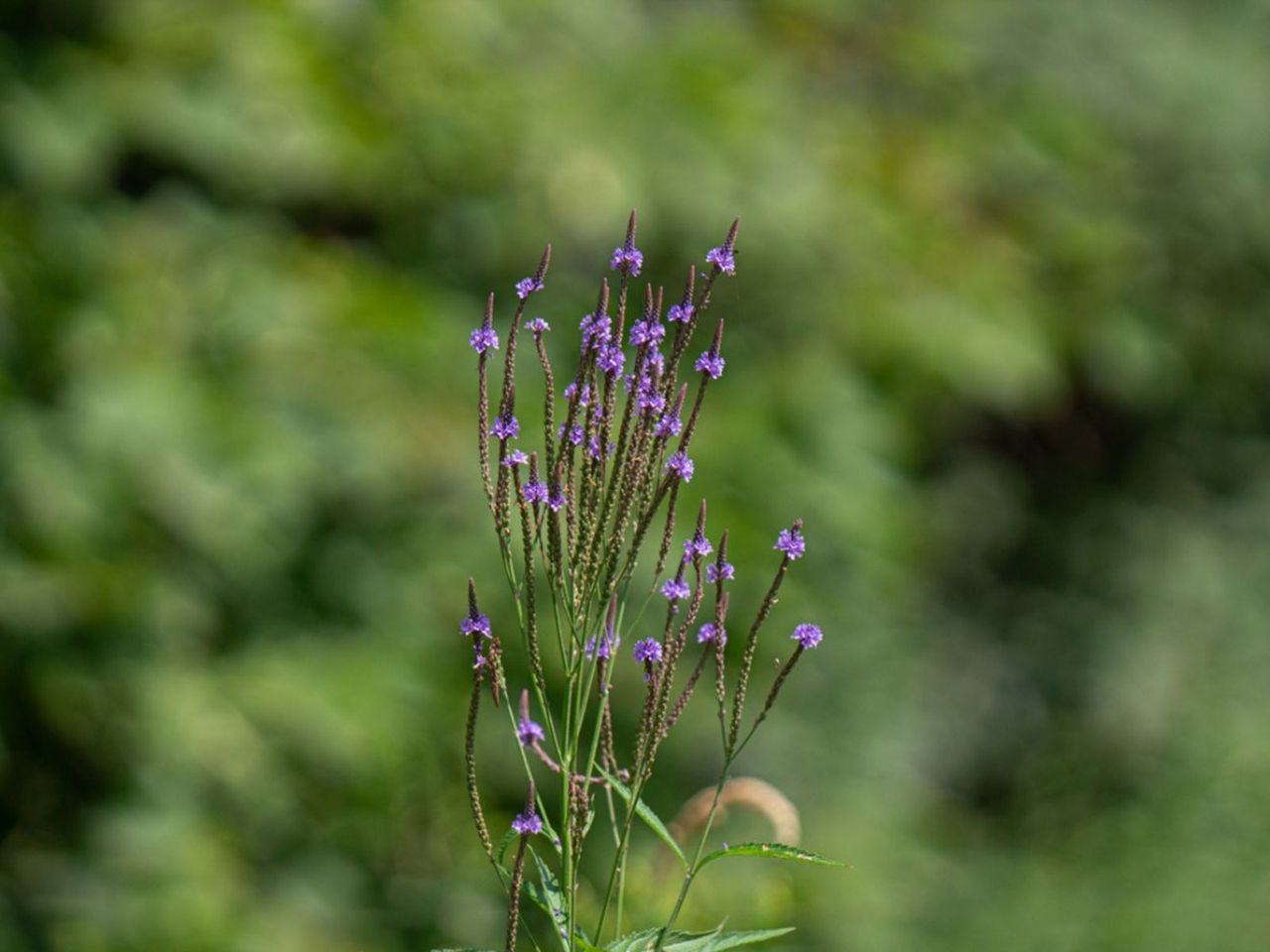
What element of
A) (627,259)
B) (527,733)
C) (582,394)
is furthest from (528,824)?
(627,259)

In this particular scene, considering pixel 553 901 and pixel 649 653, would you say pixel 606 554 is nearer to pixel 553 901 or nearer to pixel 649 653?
pixel 649 653

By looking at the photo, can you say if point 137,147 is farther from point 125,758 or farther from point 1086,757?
point 1086,757

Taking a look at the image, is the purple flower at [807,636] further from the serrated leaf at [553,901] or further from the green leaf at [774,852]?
the serrated leaf at [553,901]

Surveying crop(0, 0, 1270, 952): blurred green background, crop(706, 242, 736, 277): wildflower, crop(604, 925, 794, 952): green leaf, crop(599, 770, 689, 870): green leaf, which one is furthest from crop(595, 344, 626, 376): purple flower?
crop(0, 0, 1270, 952): blurred green background

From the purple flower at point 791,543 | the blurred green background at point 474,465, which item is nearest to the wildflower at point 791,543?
the purple flower at point 791,543


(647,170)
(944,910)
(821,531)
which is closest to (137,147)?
(647,170)

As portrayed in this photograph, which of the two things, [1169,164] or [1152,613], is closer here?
[1152,613]

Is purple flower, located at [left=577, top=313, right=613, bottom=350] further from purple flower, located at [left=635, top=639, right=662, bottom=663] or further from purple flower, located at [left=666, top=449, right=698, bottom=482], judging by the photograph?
purple flower, located at [left=635, top=639, right=662, bottom=663]
